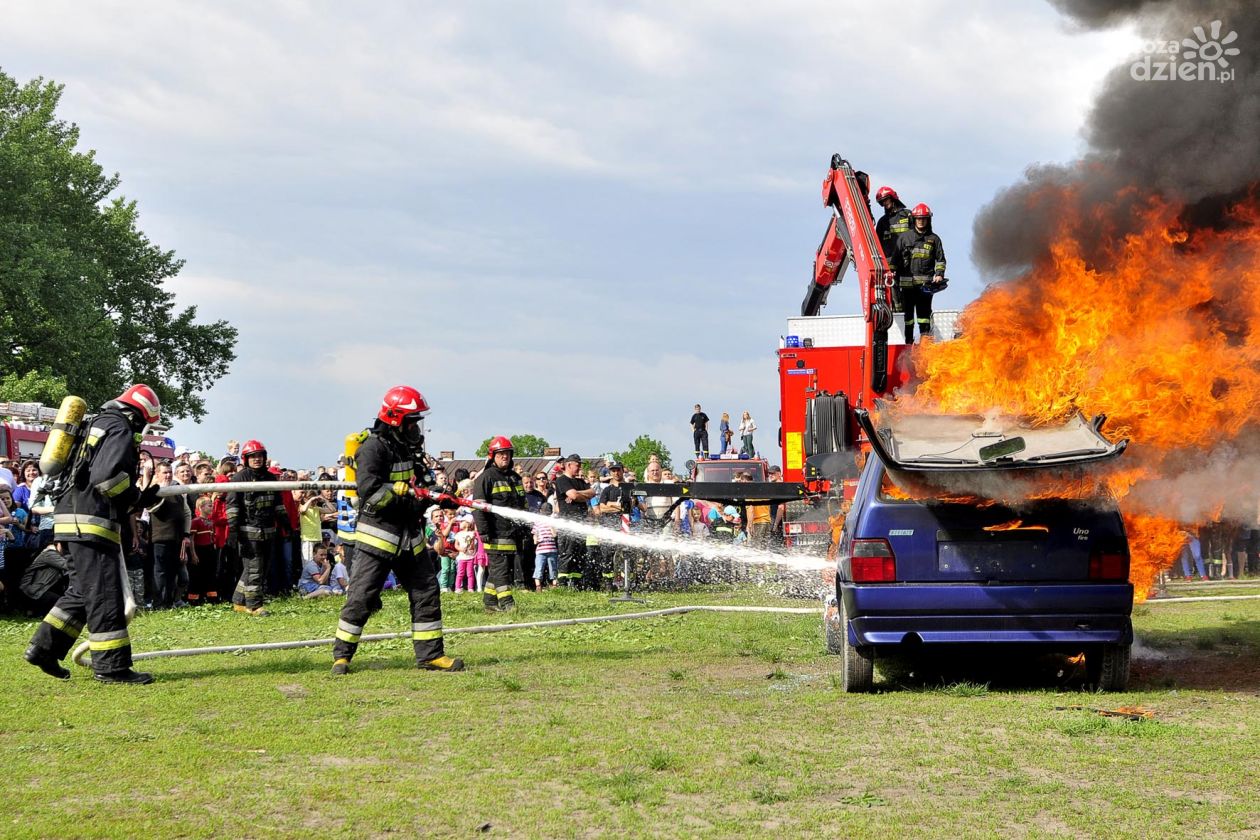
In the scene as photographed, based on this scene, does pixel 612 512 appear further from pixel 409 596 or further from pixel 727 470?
pixel 409 596

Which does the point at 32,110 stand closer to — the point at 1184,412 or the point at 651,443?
the point at 1184,412

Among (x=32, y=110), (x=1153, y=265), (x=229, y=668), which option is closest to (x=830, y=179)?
(x=1153, y=265)

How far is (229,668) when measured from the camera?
993 centimetres

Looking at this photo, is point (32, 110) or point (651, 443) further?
point (651, 443)

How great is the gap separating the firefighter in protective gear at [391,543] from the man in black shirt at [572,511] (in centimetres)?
942

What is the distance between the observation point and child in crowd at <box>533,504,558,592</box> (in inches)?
777

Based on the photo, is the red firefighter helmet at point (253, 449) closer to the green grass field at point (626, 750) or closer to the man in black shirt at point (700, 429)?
the green grass field at point (626, 750)

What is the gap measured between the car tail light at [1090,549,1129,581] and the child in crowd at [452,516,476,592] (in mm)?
12953

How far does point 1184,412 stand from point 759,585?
1273 cm

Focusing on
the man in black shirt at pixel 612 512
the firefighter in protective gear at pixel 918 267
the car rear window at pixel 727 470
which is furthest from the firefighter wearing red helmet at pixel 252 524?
the car rear window at pixel 727 470

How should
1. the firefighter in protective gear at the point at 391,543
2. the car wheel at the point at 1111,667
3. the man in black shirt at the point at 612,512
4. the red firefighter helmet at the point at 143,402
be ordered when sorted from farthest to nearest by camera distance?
the man in black shirt at the point at 612,512 < the firefighter in protective gear at the point at 391,543 < the red firefighter helmet at the point at 143,402 < the car wheel at the point at 1111,667

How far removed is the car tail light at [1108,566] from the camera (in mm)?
7910

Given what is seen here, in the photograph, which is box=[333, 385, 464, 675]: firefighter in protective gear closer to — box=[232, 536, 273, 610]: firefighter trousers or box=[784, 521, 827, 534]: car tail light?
box=[232, 536, 273, 610]: firefighter trousers

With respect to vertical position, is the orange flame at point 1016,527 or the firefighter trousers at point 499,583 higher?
the orange flame at point 1016,527
